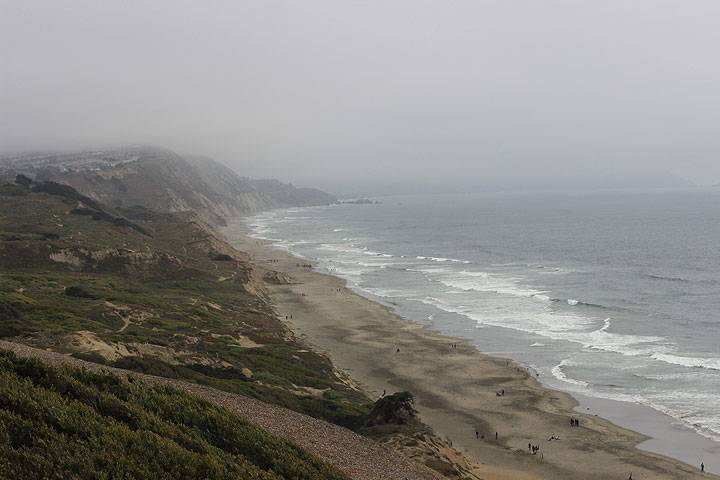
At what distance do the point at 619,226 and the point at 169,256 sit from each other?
155465 mm

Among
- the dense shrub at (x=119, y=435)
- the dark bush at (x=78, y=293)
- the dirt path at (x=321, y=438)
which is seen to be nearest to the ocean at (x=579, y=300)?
the dirt path at (x=321, y=438)

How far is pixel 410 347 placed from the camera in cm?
5994

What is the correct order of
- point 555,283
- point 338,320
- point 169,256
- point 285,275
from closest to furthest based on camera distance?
point 338,320 → point 169,256 → point 555,283 → point 285,275

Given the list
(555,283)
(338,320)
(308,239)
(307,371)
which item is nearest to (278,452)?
Answer: (307,371)

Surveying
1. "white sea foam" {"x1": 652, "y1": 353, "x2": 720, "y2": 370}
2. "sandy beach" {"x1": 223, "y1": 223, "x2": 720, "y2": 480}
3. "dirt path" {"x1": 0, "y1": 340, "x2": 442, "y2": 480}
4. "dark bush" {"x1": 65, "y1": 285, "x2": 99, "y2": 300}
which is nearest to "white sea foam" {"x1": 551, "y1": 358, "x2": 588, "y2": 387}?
"sandy beach" {"x1": 223, "y1": 223, "x2": 720, "y2": 480}

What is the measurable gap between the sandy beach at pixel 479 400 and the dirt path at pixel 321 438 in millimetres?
8056

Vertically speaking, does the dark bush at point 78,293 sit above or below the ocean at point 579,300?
Result: above

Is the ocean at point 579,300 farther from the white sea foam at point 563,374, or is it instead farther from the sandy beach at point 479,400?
the sandy beach at point 479,400

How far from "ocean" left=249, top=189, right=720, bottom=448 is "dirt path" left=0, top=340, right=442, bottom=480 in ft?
75.3

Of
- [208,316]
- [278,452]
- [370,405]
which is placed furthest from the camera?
[208,316]

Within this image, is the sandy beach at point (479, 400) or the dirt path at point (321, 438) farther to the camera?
the sandy beach at point (479, 400)

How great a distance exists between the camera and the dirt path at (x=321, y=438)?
23156 mm

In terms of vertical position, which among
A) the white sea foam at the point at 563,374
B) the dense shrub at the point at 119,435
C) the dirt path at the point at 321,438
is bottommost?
the white sea foam at the point at 563,374

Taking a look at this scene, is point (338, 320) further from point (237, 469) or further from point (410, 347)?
point (237, 469)
